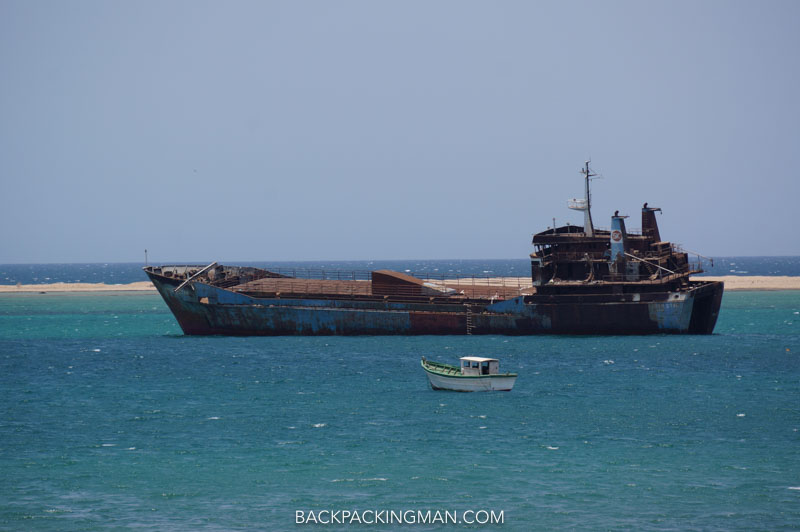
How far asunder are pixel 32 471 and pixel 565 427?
66.0 feet

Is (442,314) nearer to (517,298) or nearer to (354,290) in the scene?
(517,298)

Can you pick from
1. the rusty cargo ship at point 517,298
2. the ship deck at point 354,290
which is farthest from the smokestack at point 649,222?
the ship deck at point 354,290

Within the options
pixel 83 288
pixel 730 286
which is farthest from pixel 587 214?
pixel 83 288

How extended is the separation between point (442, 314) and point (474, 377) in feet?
69.8

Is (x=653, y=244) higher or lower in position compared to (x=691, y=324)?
higher

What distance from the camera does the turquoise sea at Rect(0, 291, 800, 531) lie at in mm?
25828

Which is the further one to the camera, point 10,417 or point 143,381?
point 143,381

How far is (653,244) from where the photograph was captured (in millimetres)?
64688

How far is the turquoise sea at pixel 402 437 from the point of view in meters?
25.8

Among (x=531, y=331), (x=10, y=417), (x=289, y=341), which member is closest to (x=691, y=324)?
(x=531, y=331)

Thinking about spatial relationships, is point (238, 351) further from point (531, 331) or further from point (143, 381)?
point (531, 331)

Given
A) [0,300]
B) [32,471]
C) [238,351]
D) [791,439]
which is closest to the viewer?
[32,471]

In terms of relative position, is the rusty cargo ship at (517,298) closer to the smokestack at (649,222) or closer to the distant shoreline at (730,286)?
the smokestack at (649,222)

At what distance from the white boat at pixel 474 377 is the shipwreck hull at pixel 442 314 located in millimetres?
18971
